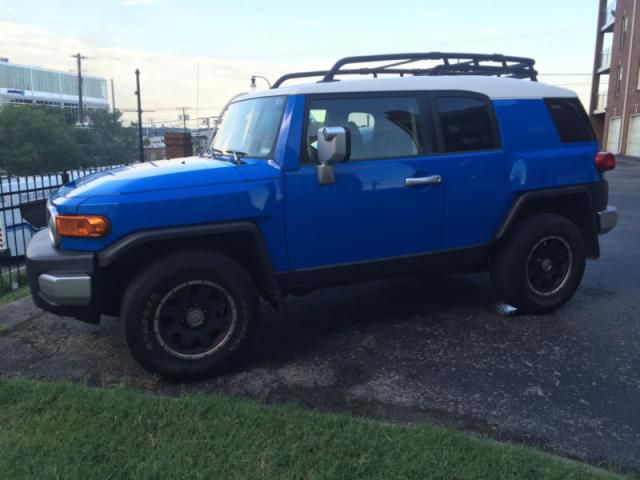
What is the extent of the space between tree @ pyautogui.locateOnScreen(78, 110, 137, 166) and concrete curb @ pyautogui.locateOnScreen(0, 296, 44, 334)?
2078 inches

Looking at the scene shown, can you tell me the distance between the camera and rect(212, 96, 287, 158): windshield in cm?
376

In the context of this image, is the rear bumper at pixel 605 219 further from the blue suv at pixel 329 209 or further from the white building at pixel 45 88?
the white building at pixel 45 88

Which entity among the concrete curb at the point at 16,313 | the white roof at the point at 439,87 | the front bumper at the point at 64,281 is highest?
the white roof at the point at 439,87

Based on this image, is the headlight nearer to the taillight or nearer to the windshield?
the windshield

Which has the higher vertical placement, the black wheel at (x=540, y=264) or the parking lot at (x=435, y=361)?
the black wheel at (x=540, y=264)

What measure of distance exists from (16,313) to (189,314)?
89.6 inches

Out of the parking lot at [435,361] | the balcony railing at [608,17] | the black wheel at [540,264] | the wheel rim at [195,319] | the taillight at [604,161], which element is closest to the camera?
the parking lot at [435,361]

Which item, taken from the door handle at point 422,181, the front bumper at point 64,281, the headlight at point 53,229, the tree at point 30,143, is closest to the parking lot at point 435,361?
the front bumper at point 64,281

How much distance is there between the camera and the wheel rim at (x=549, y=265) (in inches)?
177

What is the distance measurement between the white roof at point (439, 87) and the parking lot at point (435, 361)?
183 cm

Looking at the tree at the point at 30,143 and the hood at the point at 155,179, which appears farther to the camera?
the tree at the point at 30,143

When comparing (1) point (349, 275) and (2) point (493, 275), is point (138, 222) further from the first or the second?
(2) point (493, 275)

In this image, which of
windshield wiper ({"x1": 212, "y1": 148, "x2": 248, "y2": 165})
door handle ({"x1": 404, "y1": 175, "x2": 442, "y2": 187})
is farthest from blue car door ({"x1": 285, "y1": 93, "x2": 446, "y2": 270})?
windshield wiper ({"x1": 212, "y1": 148, "x2": 248, "y2": 165})

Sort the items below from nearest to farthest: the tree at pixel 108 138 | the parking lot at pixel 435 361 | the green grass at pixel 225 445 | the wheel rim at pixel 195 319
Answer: the green grass at pixel 225 445 → the parking lot at pixel 435 361 → the wheel rim at pixel 195 319 → the tree at pixel 108 138
